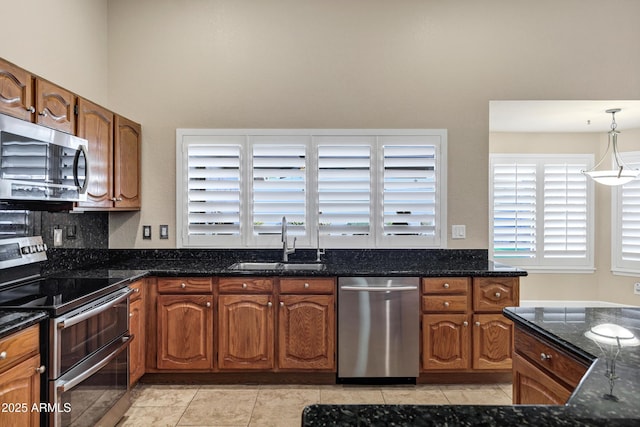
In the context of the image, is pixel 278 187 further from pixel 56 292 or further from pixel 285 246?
pixel 56 292

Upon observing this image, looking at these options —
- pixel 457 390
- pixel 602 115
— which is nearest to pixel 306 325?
pixel 457 390

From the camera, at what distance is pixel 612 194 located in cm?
457

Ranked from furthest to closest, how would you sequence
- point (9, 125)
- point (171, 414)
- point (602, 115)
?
point (602, 115) < point (171, 414) < point (9, 125)

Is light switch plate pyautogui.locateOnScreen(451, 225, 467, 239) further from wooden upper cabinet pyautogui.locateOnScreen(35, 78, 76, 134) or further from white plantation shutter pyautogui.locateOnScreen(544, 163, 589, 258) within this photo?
wooden upper cabinet pyautogui.locateOnScreen(35, 78, 76, 134)

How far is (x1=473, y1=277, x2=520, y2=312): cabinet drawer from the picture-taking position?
289 cm

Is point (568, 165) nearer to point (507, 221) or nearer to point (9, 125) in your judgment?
point (507, 221)

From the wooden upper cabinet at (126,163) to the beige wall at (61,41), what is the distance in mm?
432

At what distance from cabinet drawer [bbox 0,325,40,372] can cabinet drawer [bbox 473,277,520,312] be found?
278 centimetres

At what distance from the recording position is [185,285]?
2867mm

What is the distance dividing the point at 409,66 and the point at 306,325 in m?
2.45

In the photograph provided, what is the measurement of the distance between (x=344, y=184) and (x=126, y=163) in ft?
6.15

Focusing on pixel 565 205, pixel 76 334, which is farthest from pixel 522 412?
pixel 565 205

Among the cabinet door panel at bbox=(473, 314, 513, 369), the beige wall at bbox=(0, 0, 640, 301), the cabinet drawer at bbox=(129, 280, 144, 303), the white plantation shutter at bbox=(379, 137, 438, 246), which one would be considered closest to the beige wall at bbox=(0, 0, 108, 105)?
the beige wall at bbox=(0, 0, 640, 301)

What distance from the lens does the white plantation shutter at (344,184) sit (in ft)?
11.0
